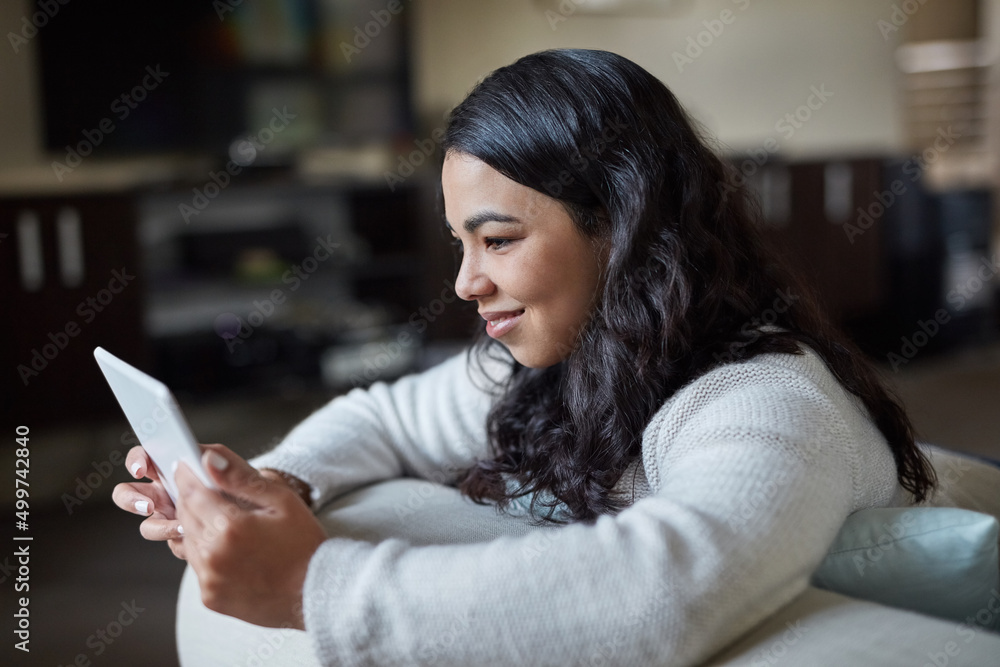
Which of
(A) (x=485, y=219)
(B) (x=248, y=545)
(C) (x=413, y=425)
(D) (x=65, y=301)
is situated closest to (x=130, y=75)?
(D) (x=65, y=301)

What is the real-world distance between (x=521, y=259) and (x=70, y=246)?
257cm

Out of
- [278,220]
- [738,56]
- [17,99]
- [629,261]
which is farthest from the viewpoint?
[738,56]

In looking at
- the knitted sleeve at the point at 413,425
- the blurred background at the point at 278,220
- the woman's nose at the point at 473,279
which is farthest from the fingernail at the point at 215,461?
the blurred background at the point at 278,220

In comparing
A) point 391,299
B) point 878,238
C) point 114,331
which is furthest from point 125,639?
point 878,238

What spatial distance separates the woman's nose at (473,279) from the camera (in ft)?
3.61

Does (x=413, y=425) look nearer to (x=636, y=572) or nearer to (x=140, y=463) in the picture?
(x=140, y=463)

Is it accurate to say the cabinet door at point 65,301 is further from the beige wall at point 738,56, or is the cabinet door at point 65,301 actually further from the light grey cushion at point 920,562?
the light grey cushion at point 920,562

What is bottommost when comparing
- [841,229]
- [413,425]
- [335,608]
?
[841,229]

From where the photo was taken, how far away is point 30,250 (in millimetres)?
3074

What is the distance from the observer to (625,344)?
1.05 metres

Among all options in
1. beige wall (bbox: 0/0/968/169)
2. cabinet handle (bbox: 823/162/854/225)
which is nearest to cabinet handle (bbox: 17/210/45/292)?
beige wall (bbox: 0/0/968/169)

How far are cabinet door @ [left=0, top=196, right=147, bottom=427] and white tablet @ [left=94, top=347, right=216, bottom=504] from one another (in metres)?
2.34

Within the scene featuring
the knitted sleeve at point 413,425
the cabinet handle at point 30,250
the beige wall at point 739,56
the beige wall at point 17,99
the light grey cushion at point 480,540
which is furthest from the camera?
the beige wall at point 739,56

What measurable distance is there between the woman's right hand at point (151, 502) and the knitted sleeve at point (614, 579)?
1.19 ft
